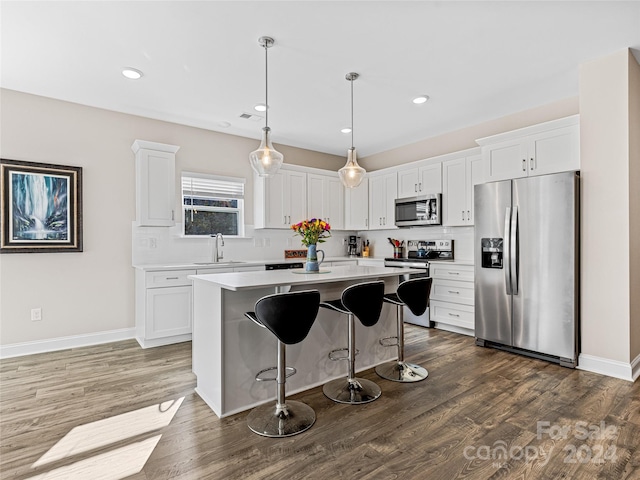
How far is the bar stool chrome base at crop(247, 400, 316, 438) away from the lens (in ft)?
7.09

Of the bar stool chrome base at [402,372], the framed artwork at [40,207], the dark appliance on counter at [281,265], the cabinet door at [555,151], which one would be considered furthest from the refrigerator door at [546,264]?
the framed artwork at [40,207]

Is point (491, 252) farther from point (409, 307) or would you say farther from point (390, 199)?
point (390, 199)

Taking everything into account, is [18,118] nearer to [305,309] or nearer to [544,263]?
[305,309]

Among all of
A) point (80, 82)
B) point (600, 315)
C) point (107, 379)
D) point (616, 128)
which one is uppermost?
point (80, 82)

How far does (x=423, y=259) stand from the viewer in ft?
16.4

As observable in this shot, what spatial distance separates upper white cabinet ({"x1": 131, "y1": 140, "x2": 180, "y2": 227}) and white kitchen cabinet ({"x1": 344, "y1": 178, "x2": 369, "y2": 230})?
296 centimetres

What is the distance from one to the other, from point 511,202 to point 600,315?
50.6 inches

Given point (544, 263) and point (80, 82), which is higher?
point (80, 82)

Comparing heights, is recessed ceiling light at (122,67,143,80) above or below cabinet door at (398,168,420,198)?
above

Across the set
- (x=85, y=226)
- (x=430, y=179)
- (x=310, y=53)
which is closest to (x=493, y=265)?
(x=430, y=179)

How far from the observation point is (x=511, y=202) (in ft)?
11.8

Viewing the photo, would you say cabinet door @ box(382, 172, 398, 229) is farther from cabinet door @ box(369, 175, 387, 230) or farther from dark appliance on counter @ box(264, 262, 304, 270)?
dark appliance on counter @ box(264, 262, 304, 270)

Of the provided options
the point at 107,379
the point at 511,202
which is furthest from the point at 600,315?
the point at 107,379

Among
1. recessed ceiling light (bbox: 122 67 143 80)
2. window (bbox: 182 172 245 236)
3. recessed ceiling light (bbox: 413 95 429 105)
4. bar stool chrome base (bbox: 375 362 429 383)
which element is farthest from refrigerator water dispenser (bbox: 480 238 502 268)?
recessed ceiling light (bbox: 122 67 143 80)
